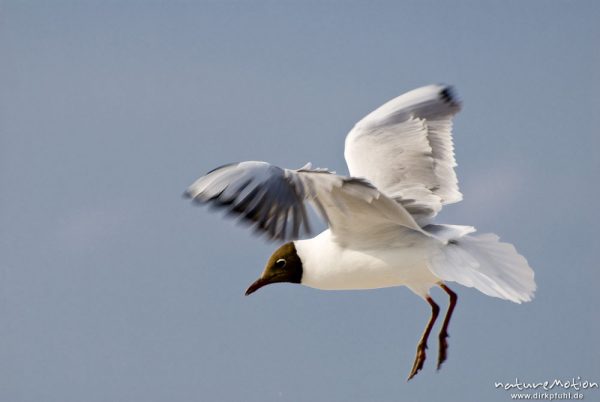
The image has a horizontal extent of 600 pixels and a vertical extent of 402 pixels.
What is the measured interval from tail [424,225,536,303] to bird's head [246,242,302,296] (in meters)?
0.81

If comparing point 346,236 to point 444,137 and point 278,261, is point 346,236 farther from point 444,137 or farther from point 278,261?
point 444,137

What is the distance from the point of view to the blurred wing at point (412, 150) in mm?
6102

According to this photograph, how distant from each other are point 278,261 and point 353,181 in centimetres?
136

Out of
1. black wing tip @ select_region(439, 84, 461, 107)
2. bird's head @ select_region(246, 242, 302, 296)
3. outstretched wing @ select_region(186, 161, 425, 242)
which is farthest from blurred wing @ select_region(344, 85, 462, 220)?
outstretched wing @ select_region(186, 161, 425, 242)

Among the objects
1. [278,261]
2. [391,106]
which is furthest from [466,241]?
[391,106]

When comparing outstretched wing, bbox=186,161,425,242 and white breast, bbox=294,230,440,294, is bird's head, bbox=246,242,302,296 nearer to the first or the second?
white breast, bbox=294,230,440,294

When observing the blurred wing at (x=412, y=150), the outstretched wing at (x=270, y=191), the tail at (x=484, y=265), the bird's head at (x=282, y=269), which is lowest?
the tail at (x=484, y=265)

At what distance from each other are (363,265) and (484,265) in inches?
24.3

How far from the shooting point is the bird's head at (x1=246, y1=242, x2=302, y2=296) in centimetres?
608

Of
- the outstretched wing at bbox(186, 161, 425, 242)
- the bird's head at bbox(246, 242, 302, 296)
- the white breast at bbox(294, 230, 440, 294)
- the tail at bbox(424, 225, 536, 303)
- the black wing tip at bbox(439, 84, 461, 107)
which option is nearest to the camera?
the outstretched wing at bbox(186, 161, 425, 242)

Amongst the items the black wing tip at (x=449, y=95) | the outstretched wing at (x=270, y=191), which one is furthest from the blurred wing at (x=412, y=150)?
the outstretched wing at (x=270, y=191)

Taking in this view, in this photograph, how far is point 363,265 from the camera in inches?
225

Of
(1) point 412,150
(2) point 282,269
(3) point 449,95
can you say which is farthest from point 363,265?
(3) point 449,95

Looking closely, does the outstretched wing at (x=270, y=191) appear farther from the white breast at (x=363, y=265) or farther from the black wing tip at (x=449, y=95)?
the black wing tip at (x=449, y=95)
